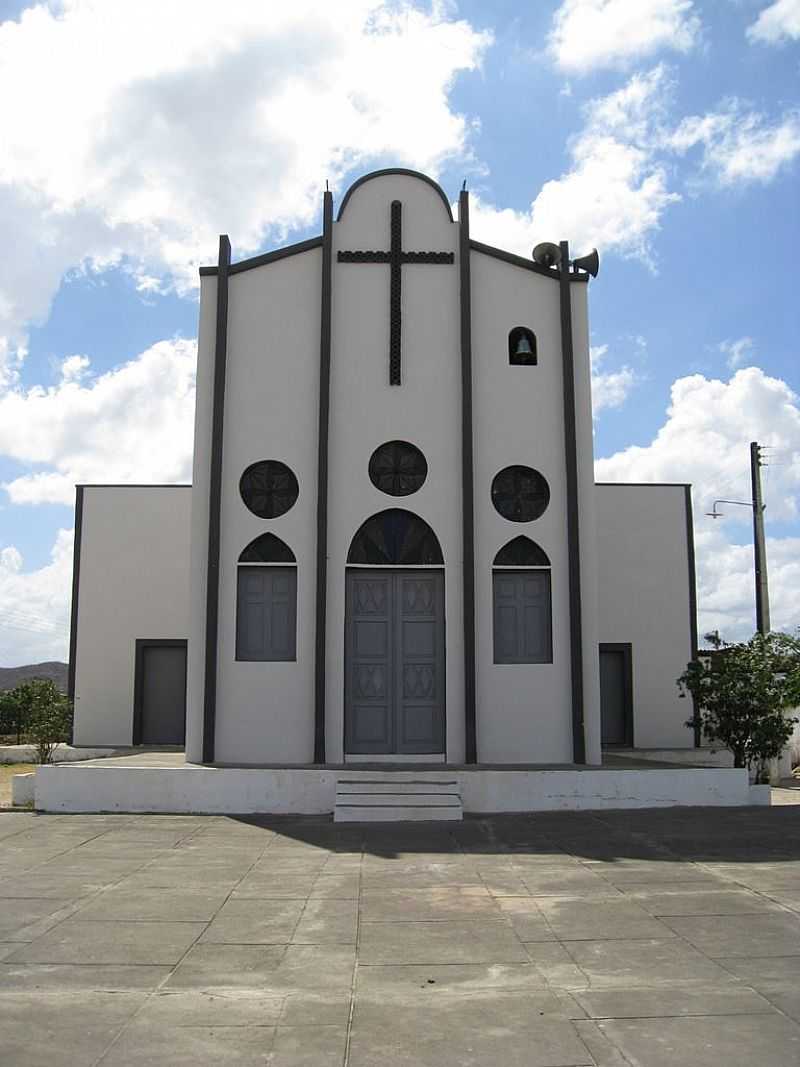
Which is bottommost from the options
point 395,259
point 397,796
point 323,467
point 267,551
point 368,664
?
point 397,796

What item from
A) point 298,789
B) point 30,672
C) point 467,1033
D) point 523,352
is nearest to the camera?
point 467,1033

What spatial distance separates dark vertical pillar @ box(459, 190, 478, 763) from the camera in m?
15.1

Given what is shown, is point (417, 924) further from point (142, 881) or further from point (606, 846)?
point (606, 846)

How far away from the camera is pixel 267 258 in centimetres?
1616

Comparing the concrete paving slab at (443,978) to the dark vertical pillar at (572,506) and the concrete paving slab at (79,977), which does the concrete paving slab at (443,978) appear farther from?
the dark vertical pillar at (572,506)

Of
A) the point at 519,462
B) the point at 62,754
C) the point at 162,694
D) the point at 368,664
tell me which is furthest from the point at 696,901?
the point at 62,754

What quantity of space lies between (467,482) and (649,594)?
757 cm

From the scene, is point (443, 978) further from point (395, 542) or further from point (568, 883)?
point (395, 542)

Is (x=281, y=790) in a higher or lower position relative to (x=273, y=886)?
higher

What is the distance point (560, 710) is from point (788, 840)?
175 inches

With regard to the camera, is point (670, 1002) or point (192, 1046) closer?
point (192, 1046)

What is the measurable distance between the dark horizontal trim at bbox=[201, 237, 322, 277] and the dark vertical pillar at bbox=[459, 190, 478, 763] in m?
2.34

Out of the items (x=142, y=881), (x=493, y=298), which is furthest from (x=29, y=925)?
(x=493, y=298)

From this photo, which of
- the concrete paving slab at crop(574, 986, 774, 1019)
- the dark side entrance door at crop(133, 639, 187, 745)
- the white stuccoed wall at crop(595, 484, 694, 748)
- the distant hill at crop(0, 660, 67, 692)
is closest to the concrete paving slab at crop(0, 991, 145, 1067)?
the concrete paving slab at crop(574, 986, 774, 1019)
